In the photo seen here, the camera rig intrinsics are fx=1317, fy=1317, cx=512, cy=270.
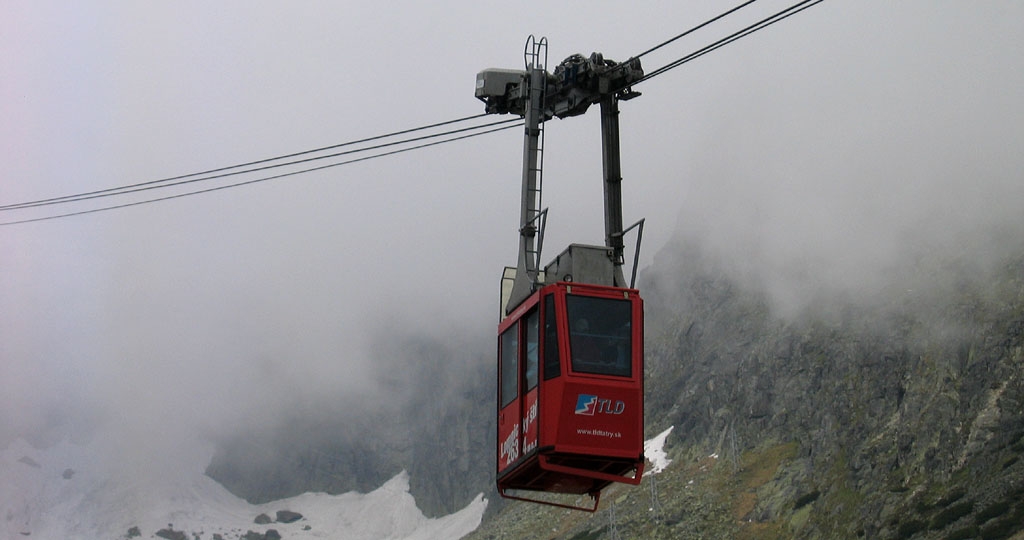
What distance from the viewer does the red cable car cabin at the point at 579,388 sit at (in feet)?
94.8

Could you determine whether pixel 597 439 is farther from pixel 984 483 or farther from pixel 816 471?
pixel 816 471

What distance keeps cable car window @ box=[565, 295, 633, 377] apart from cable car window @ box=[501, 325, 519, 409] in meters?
2.01

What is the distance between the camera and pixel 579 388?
29016 mm

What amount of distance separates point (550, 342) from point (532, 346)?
996 millimetres

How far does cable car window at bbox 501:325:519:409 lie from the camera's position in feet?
102

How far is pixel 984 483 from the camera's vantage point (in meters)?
153

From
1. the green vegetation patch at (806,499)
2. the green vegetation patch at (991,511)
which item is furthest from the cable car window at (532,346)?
the green vegetation patch at (806,499)

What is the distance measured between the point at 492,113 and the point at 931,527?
129833mm

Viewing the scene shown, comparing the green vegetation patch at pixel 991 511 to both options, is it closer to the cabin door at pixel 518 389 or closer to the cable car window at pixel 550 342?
the cabin door at pixel 518 389

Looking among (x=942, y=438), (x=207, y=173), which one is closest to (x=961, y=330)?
(x=942, y=438)

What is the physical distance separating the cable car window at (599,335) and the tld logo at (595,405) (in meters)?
0.63

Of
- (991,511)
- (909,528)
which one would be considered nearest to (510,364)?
(991,511)

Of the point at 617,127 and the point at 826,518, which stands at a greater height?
the point at 617,127

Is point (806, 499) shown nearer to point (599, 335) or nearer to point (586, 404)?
point (599, 335)
